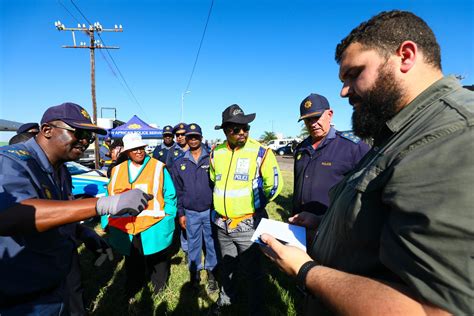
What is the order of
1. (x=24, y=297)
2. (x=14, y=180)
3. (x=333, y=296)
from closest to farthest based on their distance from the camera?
(x=333, y=296)
(x=14, y=180)
(x=24, y=297)

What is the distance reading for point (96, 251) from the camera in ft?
7.89

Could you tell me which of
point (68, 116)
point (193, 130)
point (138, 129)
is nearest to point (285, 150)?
point (138, 129)

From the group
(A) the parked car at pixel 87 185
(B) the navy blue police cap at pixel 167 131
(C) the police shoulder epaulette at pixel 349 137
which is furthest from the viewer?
(B) the navy blue police cap at pixel 167 131

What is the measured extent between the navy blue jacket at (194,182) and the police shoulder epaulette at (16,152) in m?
2.34

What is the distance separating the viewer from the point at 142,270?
3.28 metres

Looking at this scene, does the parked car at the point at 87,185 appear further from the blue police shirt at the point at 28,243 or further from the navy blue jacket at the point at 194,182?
the blue police shirt at the point at 28,243

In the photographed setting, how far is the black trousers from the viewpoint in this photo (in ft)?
10.4

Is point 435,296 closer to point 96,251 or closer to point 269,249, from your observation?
point 269,249

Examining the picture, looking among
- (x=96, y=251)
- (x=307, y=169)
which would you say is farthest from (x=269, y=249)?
(x=96, y=251)

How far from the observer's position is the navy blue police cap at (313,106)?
9.48ft

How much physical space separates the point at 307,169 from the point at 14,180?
2541 mm

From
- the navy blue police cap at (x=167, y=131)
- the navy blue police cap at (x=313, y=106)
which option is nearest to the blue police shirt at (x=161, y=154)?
the navy blue police cap at (x=167, y=131)

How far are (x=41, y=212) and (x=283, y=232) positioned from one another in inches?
53.8

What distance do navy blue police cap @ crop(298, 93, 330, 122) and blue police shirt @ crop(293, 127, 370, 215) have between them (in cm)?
29
